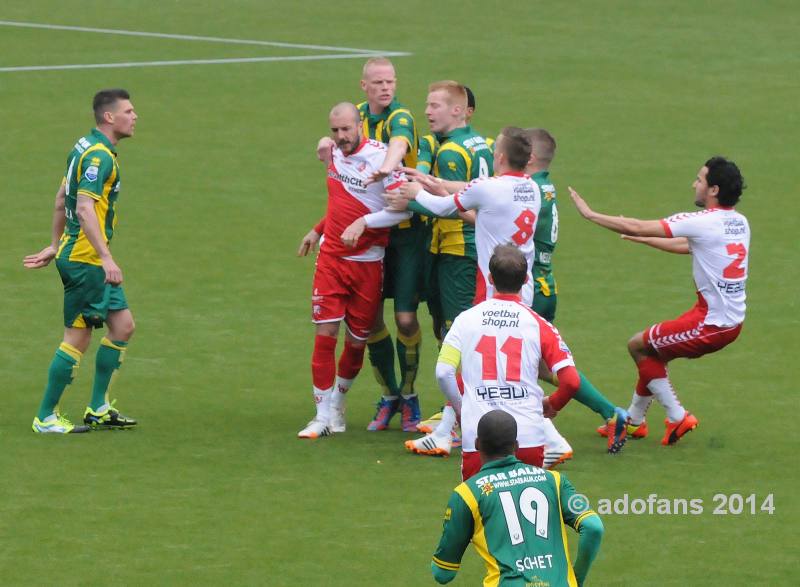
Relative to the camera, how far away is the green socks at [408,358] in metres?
11.6

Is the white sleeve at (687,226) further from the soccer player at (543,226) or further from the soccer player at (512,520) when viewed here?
the soccer player at (512,520)

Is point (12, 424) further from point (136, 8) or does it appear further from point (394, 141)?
point (136, 8)

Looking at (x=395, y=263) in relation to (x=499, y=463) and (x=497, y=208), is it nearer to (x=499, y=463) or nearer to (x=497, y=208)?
(x=497, y=208)

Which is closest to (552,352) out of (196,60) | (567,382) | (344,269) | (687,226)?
(567,382)

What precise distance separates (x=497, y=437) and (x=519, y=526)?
1.28 ft

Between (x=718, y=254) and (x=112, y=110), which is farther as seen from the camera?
(x=112, y=110)

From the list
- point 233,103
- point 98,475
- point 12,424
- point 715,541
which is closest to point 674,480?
point 715,541

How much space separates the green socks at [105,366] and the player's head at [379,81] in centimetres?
248

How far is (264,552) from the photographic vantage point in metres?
9.04

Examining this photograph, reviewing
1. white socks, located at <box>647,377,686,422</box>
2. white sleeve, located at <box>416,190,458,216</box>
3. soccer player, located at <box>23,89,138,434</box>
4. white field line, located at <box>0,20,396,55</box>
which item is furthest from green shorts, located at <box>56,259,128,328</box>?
white field line, located at <box>0,20,396,55</box>

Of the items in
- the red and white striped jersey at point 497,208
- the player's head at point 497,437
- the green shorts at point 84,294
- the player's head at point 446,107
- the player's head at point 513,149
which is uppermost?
the player's head at point 446,107

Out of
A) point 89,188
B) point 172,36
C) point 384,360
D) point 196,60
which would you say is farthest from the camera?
point 172,36

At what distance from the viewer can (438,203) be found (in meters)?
10.3

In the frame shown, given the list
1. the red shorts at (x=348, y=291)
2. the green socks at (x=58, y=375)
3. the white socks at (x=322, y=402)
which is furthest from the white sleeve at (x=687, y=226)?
the green socks at (x=58, y=375)
